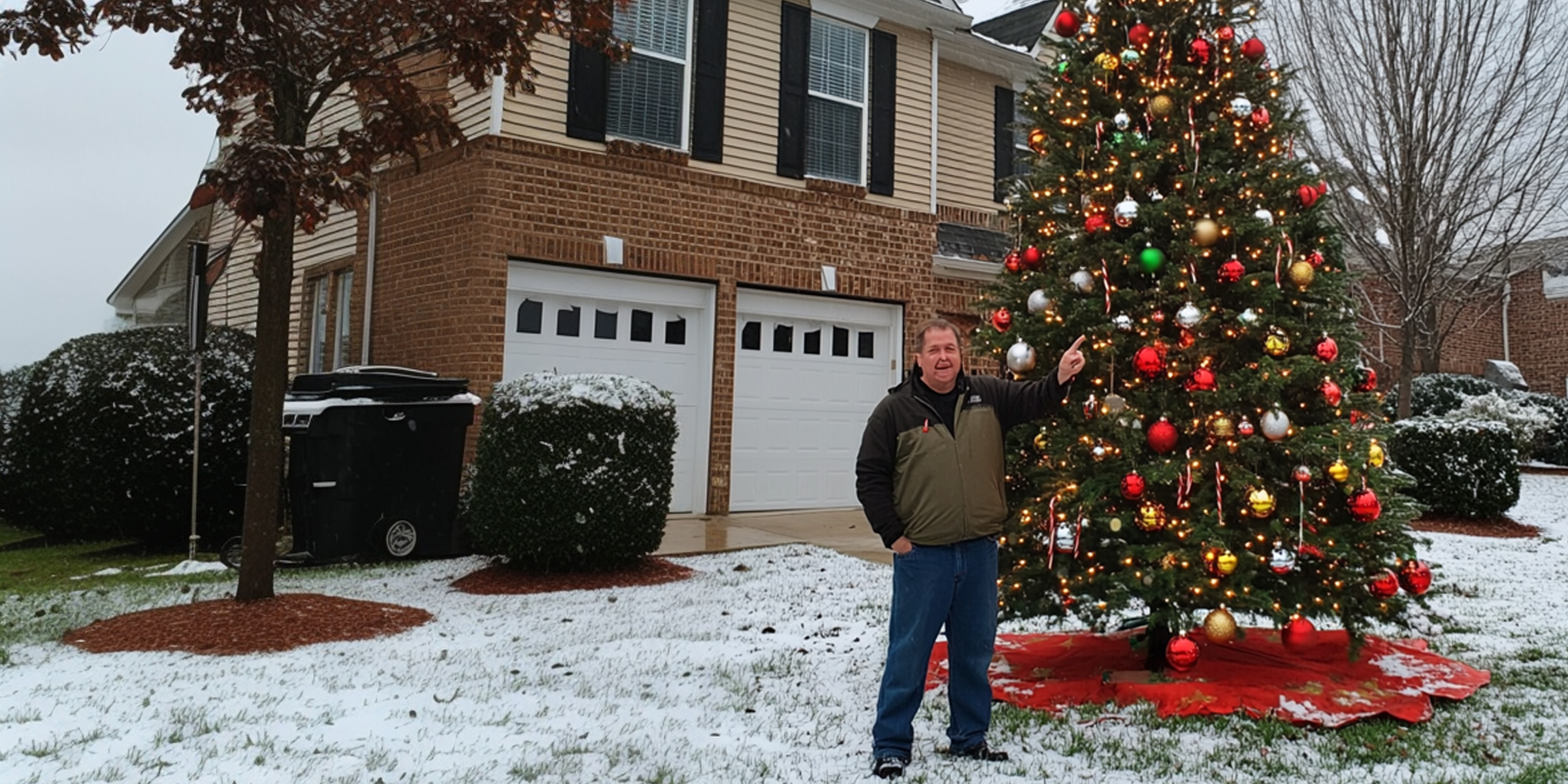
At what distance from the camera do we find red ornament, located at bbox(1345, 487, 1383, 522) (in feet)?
12.9

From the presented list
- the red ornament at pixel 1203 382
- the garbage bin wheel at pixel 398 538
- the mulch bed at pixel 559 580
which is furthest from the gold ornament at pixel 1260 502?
the garbage bin wheel at pixel 398 538

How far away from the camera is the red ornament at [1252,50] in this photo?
4488 mm

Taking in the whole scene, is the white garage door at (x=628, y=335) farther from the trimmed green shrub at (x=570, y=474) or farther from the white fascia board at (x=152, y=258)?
the white fascia board at (x=152, y=258)

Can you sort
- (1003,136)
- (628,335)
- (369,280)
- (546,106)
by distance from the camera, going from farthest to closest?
(1003,136) → (369,280) → (628,335) → (546,106)

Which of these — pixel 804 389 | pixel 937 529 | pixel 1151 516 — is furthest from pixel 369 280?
pixel 1151 516

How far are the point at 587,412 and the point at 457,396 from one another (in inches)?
56.8

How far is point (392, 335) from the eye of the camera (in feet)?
32.5

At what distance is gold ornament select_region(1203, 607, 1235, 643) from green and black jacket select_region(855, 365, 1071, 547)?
101cm

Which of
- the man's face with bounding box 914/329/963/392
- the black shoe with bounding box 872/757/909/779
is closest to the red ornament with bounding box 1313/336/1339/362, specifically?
the man's face with bounding box 914/329/963/392

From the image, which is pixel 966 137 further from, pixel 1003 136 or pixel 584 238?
pixel 584 238

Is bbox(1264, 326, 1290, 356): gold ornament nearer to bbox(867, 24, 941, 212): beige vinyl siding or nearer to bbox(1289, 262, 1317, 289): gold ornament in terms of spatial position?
bbox(1289, 262, 1317, 289): gold ornament

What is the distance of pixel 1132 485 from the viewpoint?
3941 millimetres

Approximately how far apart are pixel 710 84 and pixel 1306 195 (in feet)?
22.1

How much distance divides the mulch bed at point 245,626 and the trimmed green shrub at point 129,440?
111 inches
